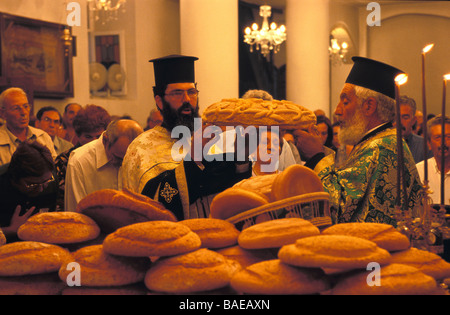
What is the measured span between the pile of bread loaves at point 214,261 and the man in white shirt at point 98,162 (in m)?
2.00

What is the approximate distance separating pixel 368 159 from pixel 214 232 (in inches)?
51.4

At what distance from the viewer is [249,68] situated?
49.4ft

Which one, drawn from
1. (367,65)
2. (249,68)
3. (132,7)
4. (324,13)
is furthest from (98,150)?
(249,68)

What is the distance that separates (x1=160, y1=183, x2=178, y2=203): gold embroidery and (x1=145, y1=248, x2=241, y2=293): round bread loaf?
1135 mm

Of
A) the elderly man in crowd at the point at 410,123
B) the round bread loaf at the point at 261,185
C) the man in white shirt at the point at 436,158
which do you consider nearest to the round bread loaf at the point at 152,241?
the round bread loaf at the point at 261,185

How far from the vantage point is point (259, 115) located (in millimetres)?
2371

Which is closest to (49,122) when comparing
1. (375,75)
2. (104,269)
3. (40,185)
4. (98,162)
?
(98,162)

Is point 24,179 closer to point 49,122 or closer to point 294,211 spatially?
point 294,211

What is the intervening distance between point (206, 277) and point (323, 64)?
9.95 meters

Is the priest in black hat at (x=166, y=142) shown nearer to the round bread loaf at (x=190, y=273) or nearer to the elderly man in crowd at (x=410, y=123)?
the round bread loaf at (x=190, y=273)

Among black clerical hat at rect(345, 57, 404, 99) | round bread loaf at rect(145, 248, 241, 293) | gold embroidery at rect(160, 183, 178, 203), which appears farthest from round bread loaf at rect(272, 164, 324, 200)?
black clerical hat at rect(345, 57, 404, 99)

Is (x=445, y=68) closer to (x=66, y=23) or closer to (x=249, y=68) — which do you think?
(x=249, y=68)

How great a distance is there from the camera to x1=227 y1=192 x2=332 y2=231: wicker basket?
1627 millimetres

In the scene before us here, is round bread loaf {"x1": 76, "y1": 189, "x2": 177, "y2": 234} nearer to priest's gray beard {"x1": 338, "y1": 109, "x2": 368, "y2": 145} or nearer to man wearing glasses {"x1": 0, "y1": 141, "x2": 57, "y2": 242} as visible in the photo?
man wearing glasses {"x1": 0, "y1": 141, "x2": 57, "y2": 242}
